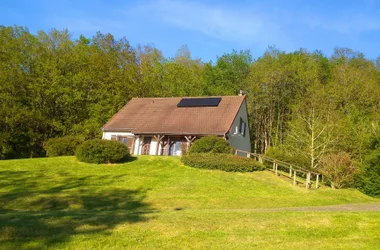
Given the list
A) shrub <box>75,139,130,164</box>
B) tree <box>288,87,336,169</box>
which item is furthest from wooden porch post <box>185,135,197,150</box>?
tree <box>288,87,336,169</box>

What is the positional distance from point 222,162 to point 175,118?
9341 millimetres

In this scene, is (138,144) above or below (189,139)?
below

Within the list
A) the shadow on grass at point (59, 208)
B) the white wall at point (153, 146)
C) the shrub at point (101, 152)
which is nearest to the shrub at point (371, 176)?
the shadow on grass at point (59, 208)

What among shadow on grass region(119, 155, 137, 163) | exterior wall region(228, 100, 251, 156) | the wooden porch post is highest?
exterior wall region(228, 100, 251, 156)

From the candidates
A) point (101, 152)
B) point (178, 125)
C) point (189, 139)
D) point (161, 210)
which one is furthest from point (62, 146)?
point (161, 210)

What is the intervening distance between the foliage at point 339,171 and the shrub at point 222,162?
4.25m

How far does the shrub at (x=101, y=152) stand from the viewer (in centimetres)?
2427

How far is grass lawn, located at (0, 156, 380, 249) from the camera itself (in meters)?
8.06

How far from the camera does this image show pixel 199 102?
1336 inches

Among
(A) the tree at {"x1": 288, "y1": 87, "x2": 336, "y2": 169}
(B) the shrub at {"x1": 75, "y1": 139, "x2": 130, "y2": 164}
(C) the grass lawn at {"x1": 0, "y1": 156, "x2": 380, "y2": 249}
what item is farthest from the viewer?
(A) the tree at {"x1": 288, "y1": 87, "x2": 336, "y2": 169}

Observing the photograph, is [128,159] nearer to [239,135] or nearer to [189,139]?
[189,139]

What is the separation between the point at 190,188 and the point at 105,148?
8.07m

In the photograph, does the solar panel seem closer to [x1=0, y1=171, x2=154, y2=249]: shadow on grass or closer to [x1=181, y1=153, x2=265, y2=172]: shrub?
[x1=181, y1=153, x2=265, y2=172]: shrub

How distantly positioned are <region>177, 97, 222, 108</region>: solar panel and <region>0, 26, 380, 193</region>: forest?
732 centimetres
